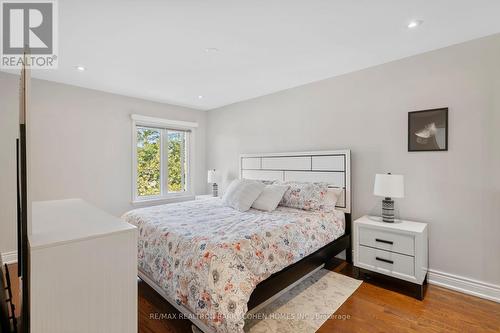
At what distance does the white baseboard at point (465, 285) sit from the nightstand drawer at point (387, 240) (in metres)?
0.58

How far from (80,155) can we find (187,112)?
2.10 meters

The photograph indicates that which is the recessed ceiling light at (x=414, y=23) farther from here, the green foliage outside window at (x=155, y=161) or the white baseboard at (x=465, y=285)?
the green foliage outside window at (x=155, y=161)

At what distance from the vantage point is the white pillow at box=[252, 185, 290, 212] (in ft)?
9.96

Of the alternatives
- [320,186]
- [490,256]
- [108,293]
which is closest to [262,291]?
[108,293]

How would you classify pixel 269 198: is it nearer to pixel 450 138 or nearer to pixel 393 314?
pixel 393 314

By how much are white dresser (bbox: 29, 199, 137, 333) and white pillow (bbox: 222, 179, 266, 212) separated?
6.75 ft

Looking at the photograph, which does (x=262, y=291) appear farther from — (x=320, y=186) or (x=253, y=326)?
(x=320, y=186)

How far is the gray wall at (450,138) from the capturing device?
234cm

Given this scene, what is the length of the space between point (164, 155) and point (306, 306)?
366cm

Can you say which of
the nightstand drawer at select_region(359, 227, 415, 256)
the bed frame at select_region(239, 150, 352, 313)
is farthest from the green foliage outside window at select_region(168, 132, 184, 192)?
the nightstand drawer at select_region(359, 227, 415, 256)

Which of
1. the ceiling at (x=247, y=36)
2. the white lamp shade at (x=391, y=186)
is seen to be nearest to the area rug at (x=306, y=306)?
the white lamp shade at (x=391, y=186)

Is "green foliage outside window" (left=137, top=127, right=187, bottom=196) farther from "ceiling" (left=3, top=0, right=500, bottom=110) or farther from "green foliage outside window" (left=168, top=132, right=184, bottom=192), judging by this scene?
"ceiling" (left=3, top=0, right=500, bottom=110)

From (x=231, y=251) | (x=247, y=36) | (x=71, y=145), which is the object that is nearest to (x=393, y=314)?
(x=231, y=251)

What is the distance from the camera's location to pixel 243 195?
3174mm
